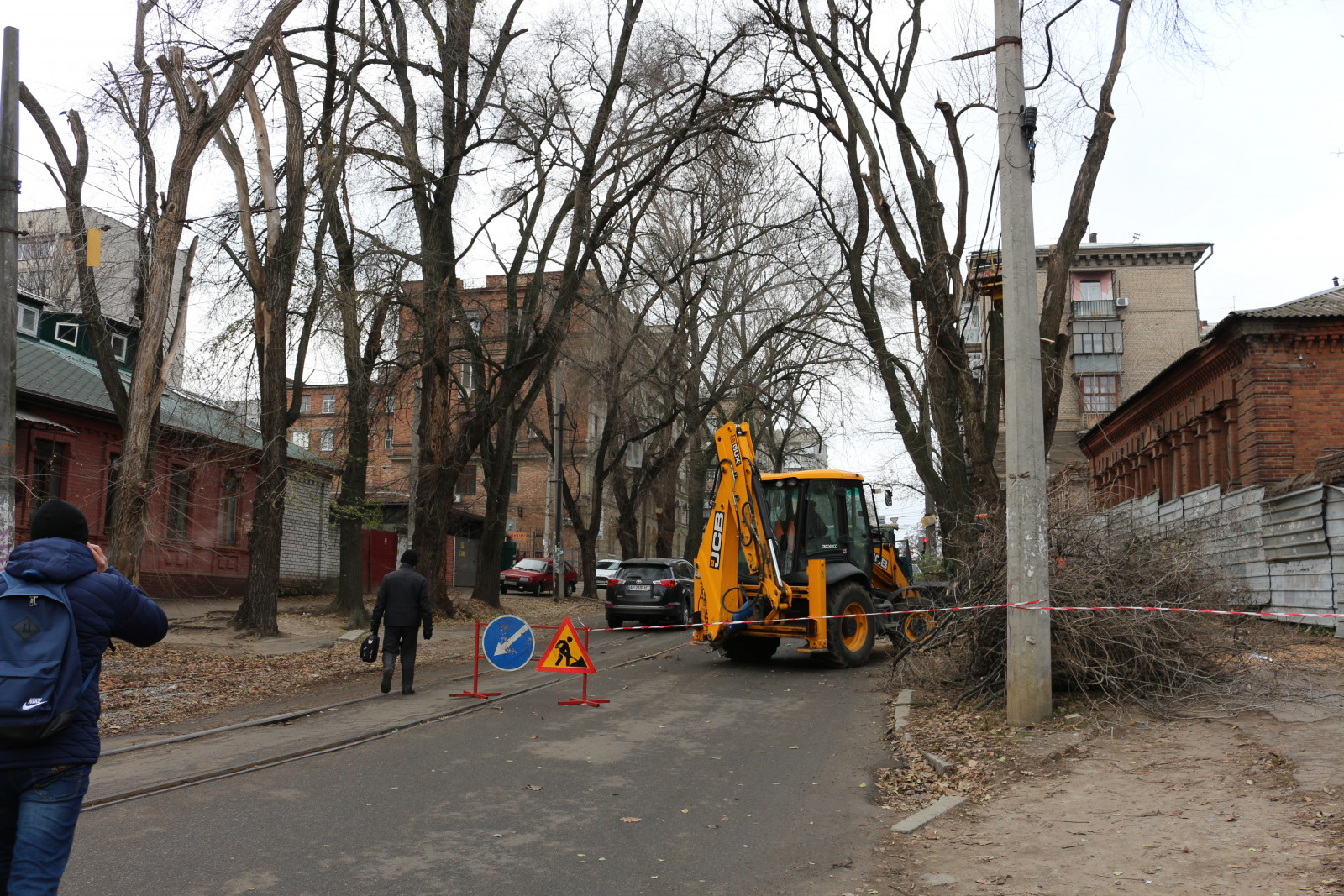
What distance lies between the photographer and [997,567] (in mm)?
11203

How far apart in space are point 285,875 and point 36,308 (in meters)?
25.4

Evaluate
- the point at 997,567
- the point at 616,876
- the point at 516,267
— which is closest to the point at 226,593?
the point at 516,267

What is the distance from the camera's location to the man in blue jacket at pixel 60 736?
3.77 m

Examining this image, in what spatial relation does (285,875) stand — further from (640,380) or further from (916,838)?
(640,380)

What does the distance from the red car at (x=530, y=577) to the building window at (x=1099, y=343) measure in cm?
3010

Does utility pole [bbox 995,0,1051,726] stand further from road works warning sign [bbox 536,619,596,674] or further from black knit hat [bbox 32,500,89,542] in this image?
black knit hat [bbox 32,500,89,542]

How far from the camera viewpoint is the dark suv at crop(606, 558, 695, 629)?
76.6 ft

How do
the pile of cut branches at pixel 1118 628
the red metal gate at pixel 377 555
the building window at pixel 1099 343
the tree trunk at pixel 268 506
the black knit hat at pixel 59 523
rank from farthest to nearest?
the building window at pixel 1099 343, the red metal gate at pixel 377 555, the tree trunk at pixel 268 506, the pile of cut branches at pixel 1118 628, the black knit hat at pixel 59 523

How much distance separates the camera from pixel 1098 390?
5400cm

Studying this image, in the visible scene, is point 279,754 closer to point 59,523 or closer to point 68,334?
point 59,523

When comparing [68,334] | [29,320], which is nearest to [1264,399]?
[29,320]

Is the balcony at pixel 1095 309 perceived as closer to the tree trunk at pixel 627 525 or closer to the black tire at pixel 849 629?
the tree trunk at pixel 627 525

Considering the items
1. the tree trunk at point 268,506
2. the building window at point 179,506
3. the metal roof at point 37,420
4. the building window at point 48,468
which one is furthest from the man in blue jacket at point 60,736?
the building window at point 179,506

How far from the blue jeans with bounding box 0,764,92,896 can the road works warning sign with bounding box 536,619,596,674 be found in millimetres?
8018
